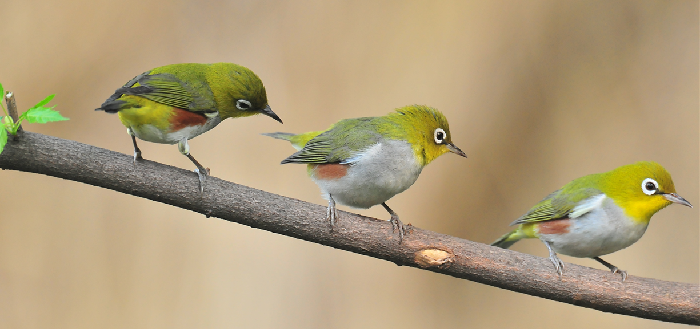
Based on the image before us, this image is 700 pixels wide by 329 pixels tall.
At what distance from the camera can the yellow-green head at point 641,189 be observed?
300 centimetres

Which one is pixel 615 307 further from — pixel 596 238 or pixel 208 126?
pixel 208 126

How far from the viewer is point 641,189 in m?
3.09

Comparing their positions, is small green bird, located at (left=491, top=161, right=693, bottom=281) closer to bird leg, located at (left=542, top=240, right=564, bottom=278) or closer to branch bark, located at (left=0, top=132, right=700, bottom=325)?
bird leg, located at (left=542, top=240, right=564, bottom=278)

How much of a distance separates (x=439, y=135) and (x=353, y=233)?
68 centimetres

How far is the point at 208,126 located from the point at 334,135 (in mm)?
865

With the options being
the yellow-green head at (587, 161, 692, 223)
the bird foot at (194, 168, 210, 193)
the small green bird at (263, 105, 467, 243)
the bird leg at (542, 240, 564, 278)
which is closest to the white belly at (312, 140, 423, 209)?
the small green bird at (263, 105, 467, 243)

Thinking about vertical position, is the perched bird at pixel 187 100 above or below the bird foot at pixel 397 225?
above

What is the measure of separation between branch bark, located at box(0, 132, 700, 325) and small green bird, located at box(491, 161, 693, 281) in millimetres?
151

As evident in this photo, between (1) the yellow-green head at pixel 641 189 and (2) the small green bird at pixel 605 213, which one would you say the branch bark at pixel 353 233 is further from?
(1) the yellow-green head at pixel 641 189

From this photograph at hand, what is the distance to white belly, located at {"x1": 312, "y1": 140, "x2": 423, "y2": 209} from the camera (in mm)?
2775

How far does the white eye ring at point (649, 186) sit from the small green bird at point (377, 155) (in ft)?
3.91

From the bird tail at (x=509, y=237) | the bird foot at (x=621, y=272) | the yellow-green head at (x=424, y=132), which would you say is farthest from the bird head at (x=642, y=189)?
the yellow-green head at (x=424, y=132)

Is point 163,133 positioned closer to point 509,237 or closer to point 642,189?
point 509,237

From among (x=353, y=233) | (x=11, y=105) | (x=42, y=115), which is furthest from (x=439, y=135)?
(x=11, y=105)
